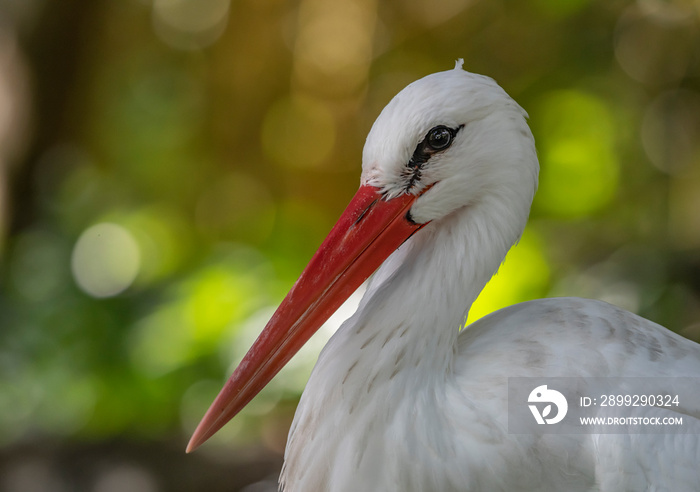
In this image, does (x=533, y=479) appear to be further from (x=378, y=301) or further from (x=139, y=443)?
(x=139, y=443)

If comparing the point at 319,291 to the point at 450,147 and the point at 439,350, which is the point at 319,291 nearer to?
the point at 439,350

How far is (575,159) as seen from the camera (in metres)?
3.26

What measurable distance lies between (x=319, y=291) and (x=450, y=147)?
36 centimetres

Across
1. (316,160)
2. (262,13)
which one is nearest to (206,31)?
(262,13)

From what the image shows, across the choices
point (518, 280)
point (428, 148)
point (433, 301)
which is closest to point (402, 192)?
point (428, 148)

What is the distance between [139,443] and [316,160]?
71.8 inches

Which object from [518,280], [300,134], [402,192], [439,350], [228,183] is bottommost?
[439,350]

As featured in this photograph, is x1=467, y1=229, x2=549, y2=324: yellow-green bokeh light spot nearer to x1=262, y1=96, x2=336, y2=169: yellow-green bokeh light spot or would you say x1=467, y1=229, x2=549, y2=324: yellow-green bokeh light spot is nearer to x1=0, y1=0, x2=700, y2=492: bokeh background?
x1=0, y1=0, x2=700, y2=492: bokeh background

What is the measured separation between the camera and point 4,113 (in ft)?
10.7

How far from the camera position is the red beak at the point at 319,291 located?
1237 millimetres

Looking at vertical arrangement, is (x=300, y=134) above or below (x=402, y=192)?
above

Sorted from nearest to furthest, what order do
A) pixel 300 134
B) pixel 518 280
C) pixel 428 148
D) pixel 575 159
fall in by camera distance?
pixel 428 148 < pixel 518 280 < pixel 575 159 < pixel 300 134

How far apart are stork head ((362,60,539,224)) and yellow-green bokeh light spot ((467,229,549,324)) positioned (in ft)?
4.93

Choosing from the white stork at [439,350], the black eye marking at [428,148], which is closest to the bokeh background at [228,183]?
the white stork at [439,350]
